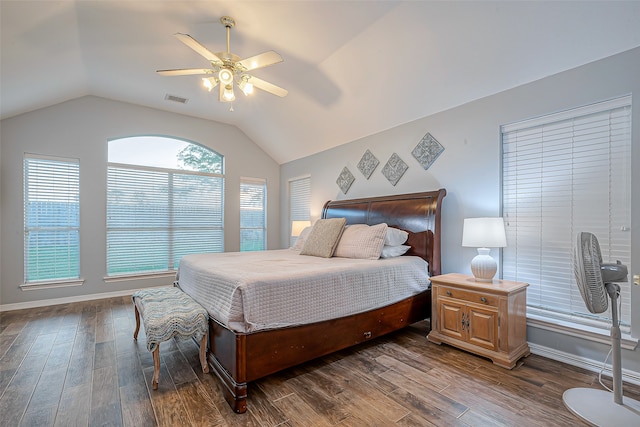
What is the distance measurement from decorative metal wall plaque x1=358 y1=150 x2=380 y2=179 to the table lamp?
1.78 metres


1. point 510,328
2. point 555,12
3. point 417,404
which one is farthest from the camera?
point 510,328

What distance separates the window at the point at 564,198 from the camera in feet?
7.11

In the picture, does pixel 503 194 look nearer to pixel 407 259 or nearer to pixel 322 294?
pixel 407 259

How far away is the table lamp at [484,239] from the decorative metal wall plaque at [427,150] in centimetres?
107

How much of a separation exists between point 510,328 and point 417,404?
1051mm

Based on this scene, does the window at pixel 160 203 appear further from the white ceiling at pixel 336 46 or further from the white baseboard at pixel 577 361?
the white baseboard at pixel 577 361

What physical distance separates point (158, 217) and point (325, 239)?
3.22 m

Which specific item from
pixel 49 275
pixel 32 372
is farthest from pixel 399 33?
pixel 49 275

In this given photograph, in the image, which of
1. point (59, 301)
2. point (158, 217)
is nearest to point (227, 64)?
point (158, 217)

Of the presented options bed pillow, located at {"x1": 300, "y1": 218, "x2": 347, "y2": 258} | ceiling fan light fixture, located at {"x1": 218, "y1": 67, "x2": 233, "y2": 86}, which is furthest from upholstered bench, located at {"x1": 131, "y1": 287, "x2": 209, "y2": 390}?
ceiling fan light fixture, located at {"x1": 218, "y1": 67, "x2": 233, "y2": 86}

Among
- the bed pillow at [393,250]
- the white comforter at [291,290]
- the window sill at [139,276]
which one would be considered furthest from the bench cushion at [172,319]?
the window sill at [139,276]

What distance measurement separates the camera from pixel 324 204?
4969mm

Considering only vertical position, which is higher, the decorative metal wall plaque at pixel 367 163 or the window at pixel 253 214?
the decorative metal wall plaque at pixel 367 163

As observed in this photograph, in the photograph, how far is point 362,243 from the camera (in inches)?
124
